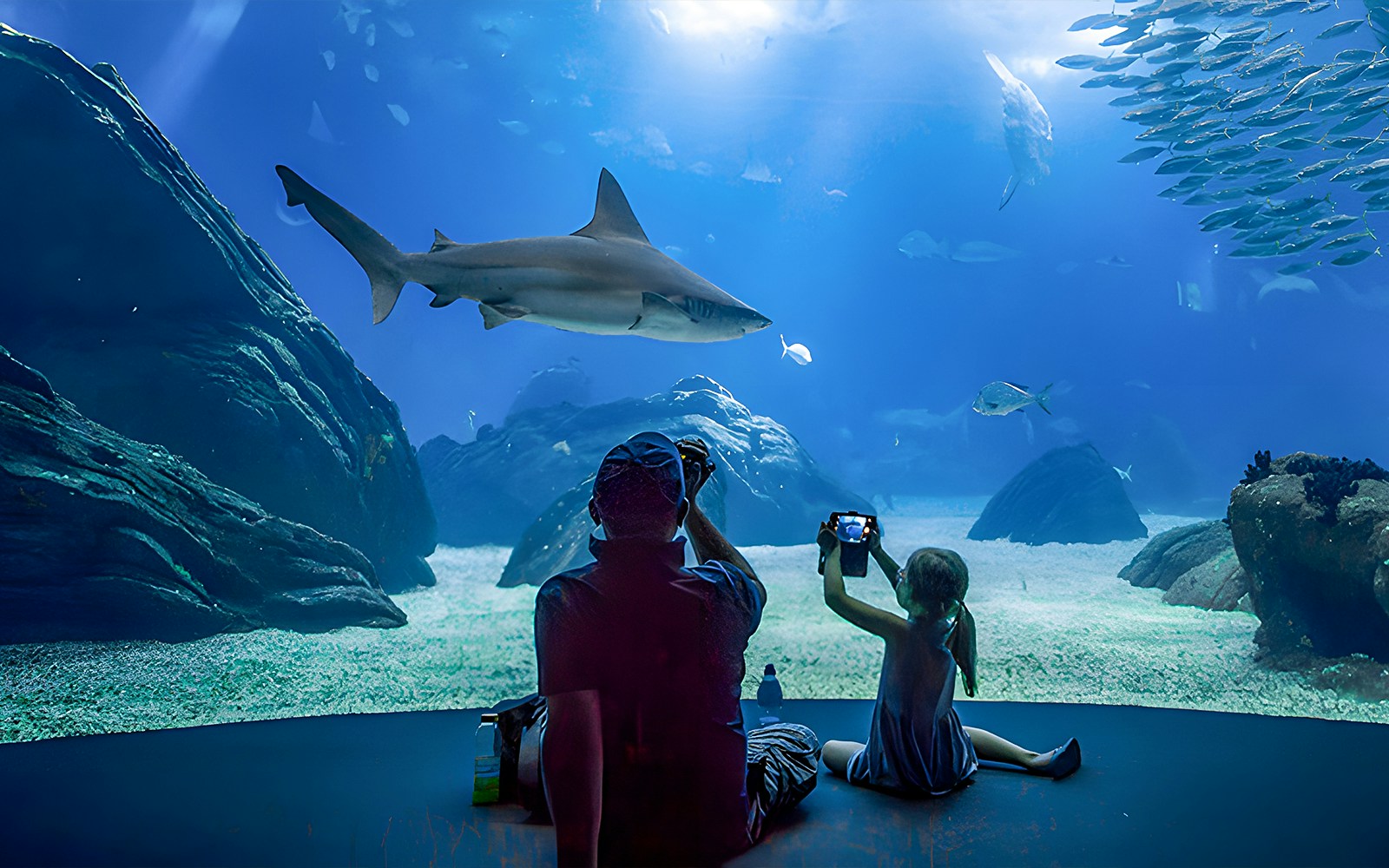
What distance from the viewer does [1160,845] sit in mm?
1834

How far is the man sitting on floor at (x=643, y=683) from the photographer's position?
1.17 meters

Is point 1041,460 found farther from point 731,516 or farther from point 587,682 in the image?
point 587,682

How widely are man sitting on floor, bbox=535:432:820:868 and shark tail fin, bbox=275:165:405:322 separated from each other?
1.73 meters

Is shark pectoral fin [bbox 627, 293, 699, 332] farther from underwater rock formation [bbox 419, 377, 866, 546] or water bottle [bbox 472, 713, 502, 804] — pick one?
underwater rock formation [bbox 419, 377, 866, 546]

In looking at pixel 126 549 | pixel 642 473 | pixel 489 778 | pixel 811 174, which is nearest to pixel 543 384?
pixel 126 549

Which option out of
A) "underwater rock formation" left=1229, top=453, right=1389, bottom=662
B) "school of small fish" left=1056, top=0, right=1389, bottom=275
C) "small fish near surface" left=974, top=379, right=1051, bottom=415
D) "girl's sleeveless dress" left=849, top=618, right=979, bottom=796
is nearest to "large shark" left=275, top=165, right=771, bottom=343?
"girl's sleeveless dress" left=849, top=618, right=979, bottom=796

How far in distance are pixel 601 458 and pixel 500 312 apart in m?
10.8

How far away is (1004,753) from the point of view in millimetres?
2451

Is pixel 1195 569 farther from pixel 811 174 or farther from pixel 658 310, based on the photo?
pixel 811 174

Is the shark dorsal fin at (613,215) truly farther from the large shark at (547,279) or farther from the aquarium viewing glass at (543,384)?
the large shark at (547,279)

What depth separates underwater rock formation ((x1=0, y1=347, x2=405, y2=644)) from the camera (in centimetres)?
468

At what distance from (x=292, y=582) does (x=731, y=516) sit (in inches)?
327

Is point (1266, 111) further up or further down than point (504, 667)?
further up

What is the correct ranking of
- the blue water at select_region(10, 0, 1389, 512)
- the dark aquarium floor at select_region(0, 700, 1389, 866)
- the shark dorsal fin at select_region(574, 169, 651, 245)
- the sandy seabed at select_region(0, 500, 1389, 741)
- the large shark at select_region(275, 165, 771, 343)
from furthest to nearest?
the blue water at select_region(10, 0, 1389, 512) < the sandy seabed at select_region(0, 500, 1389, 741) < the shark dorsal fin at select_region(574, 169, 651, 245) < the large shark at select_region(275, 165, 771, 343) < the dark aquarium floor at select_region(0, 700, 1389, 866)
